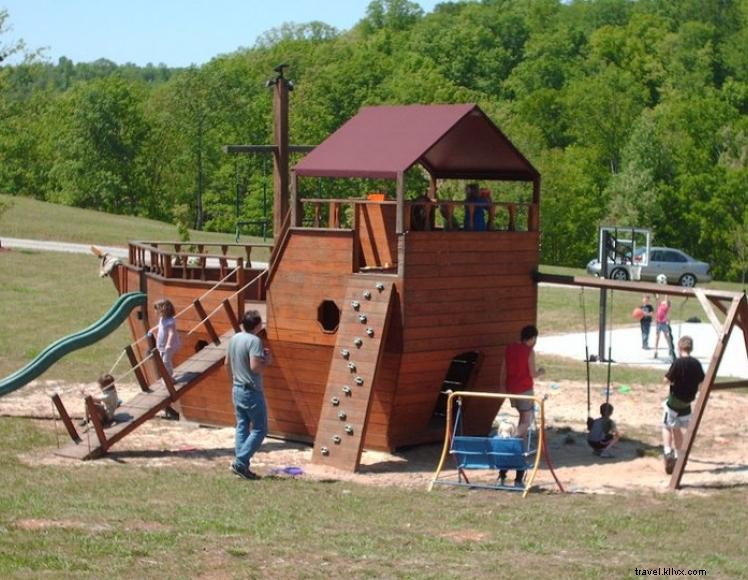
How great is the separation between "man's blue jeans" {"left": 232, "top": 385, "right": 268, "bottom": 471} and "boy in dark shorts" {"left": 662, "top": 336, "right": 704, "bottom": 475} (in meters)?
5.08

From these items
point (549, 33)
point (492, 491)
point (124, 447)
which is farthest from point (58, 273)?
point (549, 33)

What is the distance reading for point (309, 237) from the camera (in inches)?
721

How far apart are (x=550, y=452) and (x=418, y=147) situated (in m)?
4.89

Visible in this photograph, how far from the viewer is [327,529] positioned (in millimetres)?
12508

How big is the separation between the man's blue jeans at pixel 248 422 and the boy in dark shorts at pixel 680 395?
5080mm

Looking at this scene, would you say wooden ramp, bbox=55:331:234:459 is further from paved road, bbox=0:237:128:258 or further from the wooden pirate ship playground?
paved road, bbox=0:237:128:258

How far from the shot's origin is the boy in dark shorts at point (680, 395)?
54.3 ft

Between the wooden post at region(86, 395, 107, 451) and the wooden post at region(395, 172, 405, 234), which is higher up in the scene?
the wooden post at region(395, 172, 405, 234)

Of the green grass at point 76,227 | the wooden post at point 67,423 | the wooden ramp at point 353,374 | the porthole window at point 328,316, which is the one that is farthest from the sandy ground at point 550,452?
the green grass at point 76,227

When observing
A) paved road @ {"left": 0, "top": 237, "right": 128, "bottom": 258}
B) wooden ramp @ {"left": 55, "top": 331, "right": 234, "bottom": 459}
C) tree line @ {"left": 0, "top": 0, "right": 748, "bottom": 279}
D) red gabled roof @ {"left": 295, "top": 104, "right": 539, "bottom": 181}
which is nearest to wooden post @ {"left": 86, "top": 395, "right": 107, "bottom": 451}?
wooden ramp @ {"left": 55, "top": 331, "right": 234, "bottom": 459}

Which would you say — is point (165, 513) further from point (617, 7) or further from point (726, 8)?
point (617, 7)

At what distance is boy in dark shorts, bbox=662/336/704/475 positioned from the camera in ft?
54.3

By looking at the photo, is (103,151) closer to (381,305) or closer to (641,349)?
(641,349)

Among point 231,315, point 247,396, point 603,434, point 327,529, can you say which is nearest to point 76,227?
point 231,315
